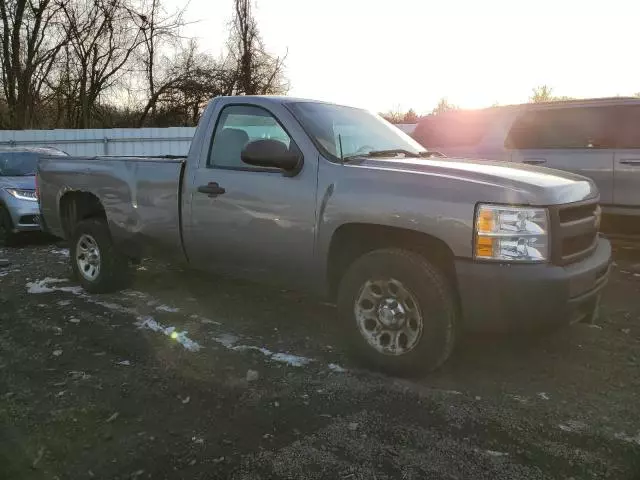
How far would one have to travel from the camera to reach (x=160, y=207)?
15.8ft

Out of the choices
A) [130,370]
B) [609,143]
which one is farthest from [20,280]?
[609,143]

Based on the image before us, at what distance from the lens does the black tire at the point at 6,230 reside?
858cm

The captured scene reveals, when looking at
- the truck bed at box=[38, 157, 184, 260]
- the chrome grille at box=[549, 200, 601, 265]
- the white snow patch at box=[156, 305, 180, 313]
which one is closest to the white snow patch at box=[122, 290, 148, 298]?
the white snow patch at box=[156, 305, 180, 313]

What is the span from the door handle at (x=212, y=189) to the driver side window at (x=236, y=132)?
17 centimetres

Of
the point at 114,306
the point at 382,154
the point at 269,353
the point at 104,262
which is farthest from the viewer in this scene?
the point at 104,262

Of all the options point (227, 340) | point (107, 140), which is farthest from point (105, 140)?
point (227, 340)

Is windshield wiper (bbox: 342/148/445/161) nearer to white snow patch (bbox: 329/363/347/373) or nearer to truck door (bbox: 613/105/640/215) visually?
white snow patch (bbox: 329/363/347/373)

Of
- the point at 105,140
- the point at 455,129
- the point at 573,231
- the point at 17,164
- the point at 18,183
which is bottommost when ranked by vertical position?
the point at 573,231

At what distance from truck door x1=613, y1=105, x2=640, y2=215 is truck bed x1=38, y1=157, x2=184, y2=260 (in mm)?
4895

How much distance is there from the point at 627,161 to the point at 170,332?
17.4ft

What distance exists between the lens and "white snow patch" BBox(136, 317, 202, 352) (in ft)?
13.9

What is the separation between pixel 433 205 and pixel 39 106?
22670 millimetres

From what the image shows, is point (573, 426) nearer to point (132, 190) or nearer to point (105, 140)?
point (132, 190)

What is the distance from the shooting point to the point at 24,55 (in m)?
21.1
